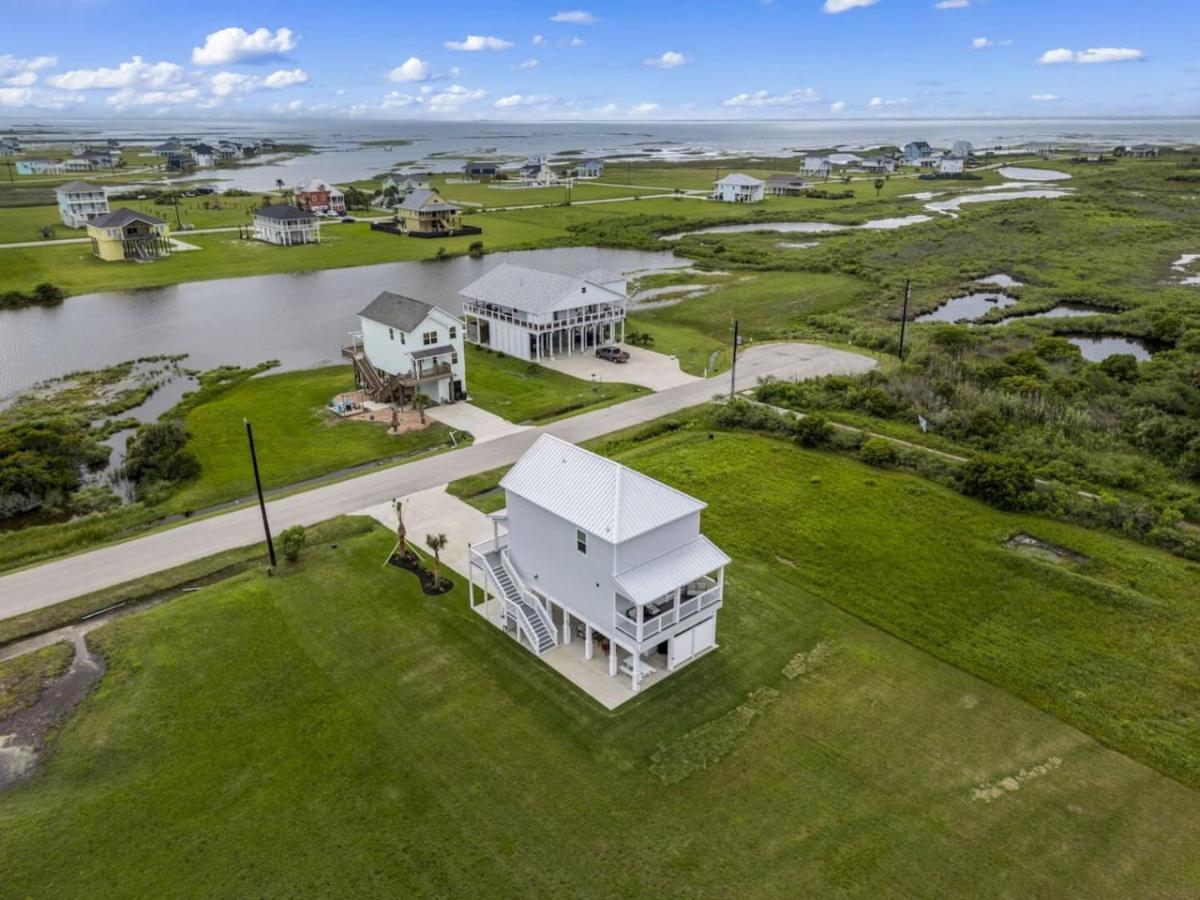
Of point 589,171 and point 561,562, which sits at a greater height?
point 589,171

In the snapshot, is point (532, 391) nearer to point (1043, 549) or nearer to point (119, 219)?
point (1043, 549)

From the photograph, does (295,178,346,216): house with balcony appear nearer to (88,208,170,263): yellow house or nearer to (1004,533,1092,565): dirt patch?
(88,208,170,263): yellow house

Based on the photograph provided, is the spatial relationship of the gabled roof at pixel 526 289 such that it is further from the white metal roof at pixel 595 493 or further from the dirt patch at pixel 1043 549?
the dirt patch at pixel 1043 549

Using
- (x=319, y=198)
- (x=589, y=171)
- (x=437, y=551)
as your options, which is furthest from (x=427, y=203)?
(x=589, y=171)

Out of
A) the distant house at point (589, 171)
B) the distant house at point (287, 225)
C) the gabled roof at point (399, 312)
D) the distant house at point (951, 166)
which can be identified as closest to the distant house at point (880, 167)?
the distant house at point (951, 166)

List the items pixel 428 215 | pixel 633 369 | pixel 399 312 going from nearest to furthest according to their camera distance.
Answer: pixel 399 312
pixel 633 369
pixel 428 215

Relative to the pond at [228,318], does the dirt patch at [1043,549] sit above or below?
below

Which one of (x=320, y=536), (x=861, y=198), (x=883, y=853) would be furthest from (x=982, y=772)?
(x=861, y=198)

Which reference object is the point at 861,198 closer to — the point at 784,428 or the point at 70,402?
the point at 784,428

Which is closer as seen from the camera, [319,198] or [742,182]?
[319,198]
